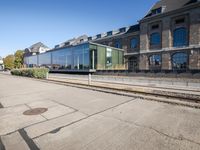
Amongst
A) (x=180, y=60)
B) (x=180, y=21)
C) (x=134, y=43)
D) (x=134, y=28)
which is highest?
(x=134, y=28)

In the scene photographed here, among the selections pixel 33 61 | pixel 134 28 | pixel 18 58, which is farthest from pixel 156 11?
pixel 18 58

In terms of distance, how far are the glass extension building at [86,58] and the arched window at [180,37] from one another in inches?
494

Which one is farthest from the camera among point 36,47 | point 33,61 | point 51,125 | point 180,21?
point 36,47

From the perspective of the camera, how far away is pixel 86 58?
29688 millimetres

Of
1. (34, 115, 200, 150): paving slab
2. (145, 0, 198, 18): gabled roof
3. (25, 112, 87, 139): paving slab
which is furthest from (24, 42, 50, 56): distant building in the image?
(34, 115, 200, 150): paving slab

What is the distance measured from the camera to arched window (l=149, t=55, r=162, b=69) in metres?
29.7

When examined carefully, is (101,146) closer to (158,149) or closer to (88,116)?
(158,149)

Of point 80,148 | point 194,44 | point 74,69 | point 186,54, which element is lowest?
point 80,148

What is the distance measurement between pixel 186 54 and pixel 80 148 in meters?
28.6

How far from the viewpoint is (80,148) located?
3.28m

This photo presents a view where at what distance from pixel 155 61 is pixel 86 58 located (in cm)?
1484

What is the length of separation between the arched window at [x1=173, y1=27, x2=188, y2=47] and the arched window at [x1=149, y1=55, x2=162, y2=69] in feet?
13.6

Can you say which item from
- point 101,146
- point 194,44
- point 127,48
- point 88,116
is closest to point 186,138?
point 101,146

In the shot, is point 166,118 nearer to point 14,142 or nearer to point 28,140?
point 28,140
